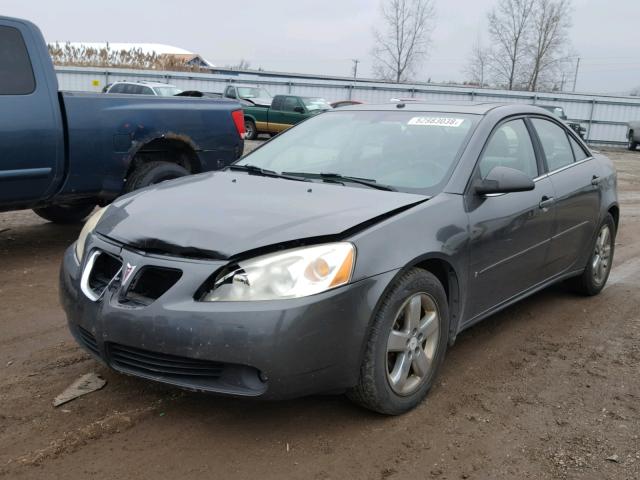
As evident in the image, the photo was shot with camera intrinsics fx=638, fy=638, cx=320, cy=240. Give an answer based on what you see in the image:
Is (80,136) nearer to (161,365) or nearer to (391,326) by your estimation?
(161,365)

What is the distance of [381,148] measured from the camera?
3969mm

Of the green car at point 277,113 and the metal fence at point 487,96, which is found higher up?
the metal fence at point 487,96

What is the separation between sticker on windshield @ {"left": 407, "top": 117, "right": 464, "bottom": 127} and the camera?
403cm

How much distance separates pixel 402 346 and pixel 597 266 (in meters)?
2.95

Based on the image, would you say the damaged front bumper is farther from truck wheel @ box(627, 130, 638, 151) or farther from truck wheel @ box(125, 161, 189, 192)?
truck wheel @ box(627, 130, 638, 151)

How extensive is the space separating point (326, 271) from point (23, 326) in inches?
100

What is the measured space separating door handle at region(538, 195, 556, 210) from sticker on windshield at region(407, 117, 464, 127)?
30.7 inches

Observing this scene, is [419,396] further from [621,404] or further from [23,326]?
[23,326]

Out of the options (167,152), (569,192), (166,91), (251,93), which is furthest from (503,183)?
(251,93)

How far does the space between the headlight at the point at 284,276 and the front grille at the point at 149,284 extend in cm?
21

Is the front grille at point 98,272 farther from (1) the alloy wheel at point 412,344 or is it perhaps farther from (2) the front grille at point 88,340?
(1) the alloy wheel at point 412,344

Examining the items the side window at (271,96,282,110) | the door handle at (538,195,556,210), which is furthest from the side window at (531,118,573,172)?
the side window at (271,96,282,110)

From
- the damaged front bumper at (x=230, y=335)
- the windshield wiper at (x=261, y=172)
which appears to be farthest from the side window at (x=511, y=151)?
the damaged front bumper at (x=230, y=335)

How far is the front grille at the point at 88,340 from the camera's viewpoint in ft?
9.92
